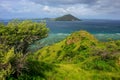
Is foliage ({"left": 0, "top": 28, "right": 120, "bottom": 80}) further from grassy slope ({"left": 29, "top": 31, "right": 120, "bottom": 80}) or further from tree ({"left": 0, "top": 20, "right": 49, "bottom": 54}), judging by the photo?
tree ({"left": 0, "top": 20, "right": 49, "bottom": 54})

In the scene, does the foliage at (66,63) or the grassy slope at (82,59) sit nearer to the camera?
the foliage at (66,63)

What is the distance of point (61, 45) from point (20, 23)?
32.1 m

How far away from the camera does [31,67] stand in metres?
44.1

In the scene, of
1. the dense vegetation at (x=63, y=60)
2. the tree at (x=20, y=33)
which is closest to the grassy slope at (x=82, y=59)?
the dense vegetation at (x=63, y=60)

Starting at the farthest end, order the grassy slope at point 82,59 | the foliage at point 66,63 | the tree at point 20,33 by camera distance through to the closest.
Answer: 1. the tree at point 20,33
2. the grassy slope at point 82,59
3. the foliage at point 66,63

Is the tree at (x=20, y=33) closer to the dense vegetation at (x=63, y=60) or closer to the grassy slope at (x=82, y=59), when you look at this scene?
the dense vegetation at (x=63, y=60)

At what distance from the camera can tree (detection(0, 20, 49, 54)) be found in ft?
165

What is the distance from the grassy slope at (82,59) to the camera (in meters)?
49.7

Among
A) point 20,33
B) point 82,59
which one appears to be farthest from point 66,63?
point 20,33

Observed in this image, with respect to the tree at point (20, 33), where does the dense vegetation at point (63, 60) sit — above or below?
below

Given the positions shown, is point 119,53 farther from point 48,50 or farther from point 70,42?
point 48,50

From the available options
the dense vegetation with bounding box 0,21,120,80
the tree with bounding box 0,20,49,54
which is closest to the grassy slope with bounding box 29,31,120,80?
the dense vegetation with bounding box 0,21,120,80

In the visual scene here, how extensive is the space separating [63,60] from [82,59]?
928 cm

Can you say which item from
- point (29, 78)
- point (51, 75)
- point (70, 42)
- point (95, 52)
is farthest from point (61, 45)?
point (29, 78)
